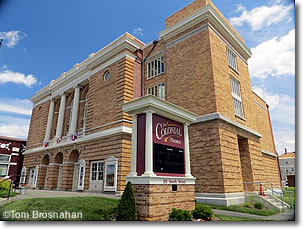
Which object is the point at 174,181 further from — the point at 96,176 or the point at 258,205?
the point at 96,176

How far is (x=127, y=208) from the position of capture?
7961mm

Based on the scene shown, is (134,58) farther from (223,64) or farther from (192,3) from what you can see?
(223,64)

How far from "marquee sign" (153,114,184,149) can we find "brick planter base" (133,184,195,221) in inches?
75.2

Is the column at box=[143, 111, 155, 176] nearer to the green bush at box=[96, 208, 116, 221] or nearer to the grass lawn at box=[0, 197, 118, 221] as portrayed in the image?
the green bush at box=[96, 208, 116, 221]

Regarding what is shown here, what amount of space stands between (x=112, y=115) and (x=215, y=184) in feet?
35.3

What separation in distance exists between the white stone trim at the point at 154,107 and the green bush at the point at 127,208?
3.43 meters

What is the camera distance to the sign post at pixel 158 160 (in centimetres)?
847

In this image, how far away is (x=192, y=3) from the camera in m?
18.6

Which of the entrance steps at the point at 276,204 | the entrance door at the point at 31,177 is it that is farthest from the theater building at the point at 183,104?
the entrance door at the point at 31,177

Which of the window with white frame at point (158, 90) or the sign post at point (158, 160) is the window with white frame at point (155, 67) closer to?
the window with white frame at point (158, 90)

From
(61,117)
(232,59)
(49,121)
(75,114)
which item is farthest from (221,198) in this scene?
(49,121)

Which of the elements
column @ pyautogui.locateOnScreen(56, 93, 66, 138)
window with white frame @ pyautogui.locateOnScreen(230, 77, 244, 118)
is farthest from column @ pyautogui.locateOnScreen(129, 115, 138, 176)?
column @ pyautogui.locateOnScreen(56, 93, 66, 138)

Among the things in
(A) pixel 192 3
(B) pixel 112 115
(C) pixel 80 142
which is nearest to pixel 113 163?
(B) pixel 112 115

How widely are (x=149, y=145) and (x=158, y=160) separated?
2.64ft
